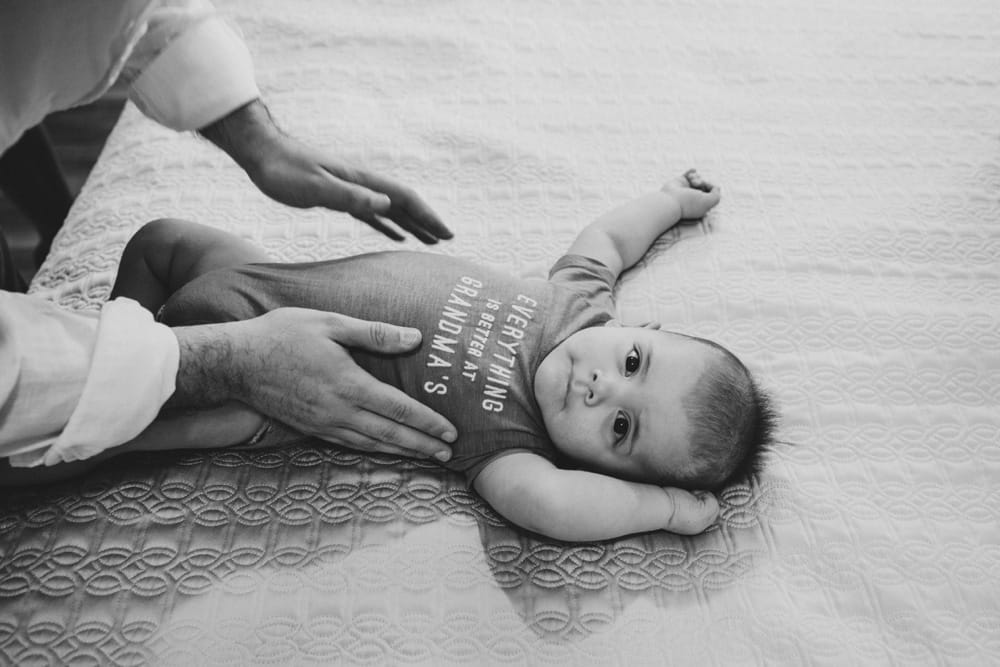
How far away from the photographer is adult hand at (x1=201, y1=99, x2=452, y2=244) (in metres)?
1.03

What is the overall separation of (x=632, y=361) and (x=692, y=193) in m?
0.37

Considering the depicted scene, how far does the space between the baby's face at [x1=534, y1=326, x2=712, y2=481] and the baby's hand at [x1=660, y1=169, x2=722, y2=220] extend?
32 cm

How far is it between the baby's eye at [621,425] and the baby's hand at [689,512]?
8 centimetres

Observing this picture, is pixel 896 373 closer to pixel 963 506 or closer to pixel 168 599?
pixel 963 506

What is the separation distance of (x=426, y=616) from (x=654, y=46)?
3.90 feet

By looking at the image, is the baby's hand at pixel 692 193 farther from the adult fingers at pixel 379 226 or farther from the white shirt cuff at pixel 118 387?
the white shirt cuff at pixel 118 387

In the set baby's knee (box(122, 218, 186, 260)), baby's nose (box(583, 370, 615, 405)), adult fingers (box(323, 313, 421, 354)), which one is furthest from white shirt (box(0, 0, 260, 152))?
baby's nose (box(583, 370, 615, 405))

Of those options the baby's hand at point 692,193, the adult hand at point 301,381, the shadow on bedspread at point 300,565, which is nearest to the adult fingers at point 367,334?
the adult hand at point 301,381

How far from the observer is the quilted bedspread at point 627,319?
2.72ft

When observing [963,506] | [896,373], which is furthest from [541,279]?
[963,506]

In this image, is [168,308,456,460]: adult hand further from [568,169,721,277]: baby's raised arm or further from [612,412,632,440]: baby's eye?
[568,169,721,277]: baby's raised arm

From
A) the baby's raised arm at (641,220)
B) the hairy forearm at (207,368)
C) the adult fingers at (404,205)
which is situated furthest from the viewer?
the baby's raised arm at (641,220)

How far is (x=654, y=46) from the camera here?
1.58m

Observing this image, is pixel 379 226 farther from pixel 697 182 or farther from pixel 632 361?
pixel 697 182
